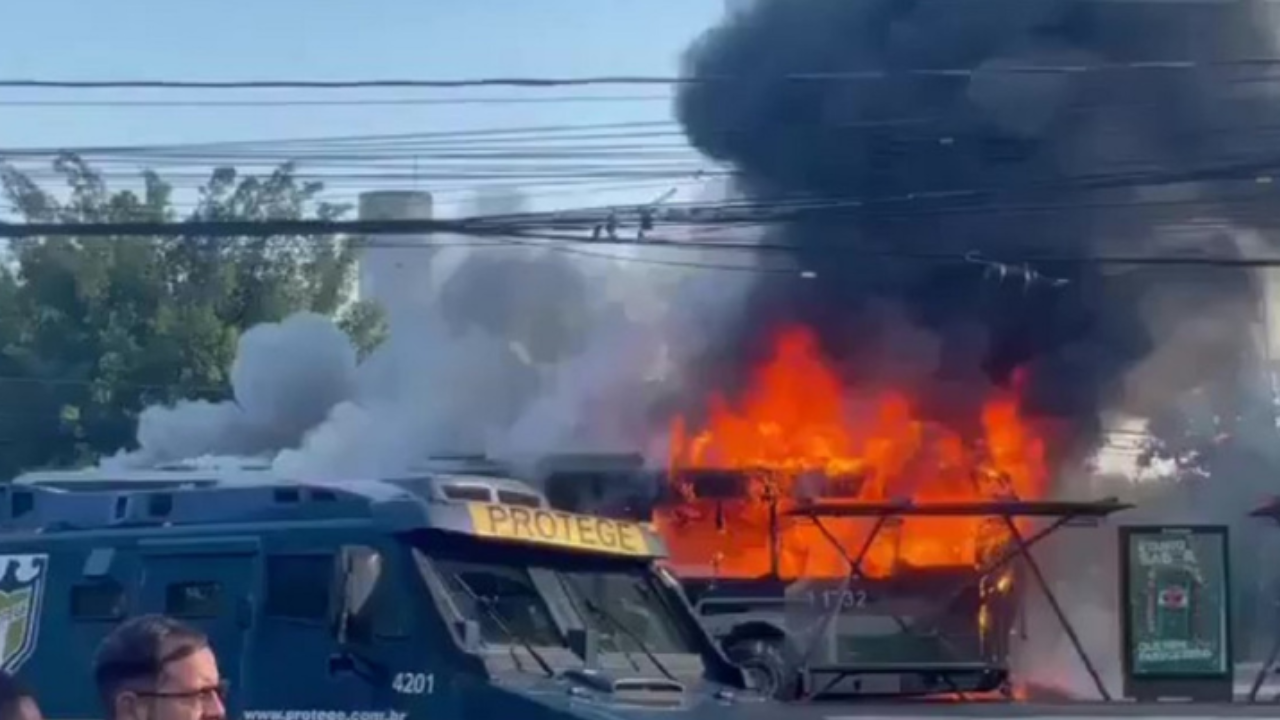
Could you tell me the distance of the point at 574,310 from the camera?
3281 cm

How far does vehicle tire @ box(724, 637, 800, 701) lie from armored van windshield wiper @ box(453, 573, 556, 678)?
305cm

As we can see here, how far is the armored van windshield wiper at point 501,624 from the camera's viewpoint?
9516 millimetres

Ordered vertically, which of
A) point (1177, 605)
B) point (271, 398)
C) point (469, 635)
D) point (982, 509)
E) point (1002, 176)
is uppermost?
point (1002, 176)

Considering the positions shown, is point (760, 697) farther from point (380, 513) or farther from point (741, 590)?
point (741, 590)

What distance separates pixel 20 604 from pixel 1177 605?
9658 mm

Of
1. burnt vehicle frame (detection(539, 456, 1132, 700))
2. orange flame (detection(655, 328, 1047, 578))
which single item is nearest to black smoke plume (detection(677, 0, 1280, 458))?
orange flame (detection(655, 328, 1047, 578))

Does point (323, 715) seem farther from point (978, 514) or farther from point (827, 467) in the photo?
point (827, 467)

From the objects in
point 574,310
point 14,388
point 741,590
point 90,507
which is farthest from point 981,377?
point 90,507

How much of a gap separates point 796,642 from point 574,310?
14.7 m

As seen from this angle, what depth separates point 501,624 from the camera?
962 centimetres

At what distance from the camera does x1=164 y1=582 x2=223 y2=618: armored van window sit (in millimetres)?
9938

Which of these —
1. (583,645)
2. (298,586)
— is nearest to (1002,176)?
(583,645)

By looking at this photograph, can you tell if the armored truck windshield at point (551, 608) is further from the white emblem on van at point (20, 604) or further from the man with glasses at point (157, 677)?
the man with glasses at point (157, 677)

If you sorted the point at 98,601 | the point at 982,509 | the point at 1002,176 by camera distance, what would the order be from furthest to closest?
the point at 1002,176 → the point at 982,509 → the point at 98,601
